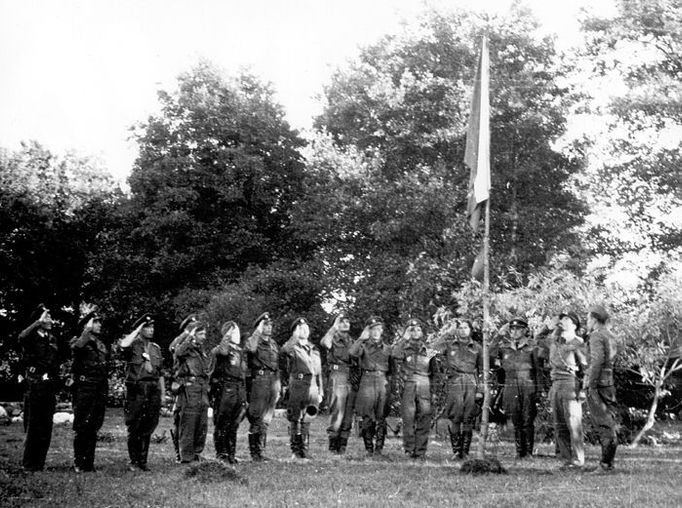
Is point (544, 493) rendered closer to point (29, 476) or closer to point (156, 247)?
point (29, 476)

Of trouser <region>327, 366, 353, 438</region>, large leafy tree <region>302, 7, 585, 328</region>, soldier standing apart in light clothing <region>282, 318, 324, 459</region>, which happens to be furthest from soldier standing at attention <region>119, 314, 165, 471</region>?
large leafy tree <region>302, 7, 585, 328</region>

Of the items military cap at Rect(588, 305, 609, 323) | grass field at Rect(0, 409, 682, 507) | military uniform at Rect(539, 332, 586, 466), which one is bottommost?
grass field at Rect(0, 409, 682, 507)

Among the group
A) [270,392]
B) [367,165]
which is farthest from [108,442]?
[367,165]

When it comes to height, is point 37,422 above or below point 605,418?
below

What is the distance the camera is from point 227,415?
10.1 m

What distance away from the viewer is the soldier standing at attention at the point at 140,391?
959 centimetres

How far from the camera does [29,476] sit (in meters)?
8.59

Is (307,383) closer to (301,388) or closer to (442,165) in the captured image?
(301,388)

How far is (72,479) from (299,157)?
23391 millimetres

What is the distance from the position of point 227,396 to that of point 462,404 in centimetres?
354

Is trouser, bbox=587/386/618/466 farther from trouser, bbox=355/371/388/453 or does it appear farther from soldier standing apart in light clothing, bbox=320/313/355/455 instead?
soldier standing apart in light clothing, bbox=320/313/355/455

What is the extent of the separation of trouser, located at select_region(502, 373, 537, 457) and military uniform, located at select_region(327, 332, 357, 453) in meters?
2.46

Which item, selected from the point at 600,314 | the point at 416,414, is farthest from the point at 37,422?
the point at 600,314

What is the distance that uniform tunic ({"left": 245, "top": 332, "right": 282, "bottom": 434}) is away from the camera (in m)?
10.7
